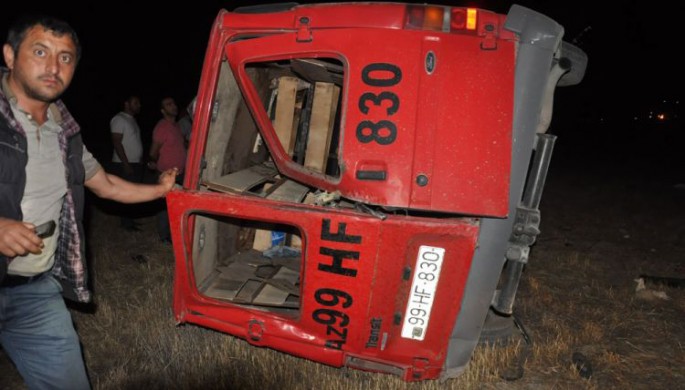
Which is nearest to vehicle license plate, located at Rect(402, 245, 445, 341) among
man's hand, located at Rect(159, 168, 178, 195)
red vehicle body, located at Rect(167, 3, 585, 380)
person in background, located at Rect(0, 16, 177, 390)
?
red vehicle body, located at Rect(167, 3, 585, 380)

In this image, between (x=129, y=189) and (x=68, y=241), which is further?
(x=129, y=189)

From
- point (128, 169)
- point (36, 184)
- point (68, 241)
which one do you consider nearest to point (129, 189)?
point (68, 241)

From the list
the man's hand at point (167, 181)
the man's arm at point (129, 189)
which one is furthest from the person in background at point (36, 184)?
the man's hand at point (167, 181)

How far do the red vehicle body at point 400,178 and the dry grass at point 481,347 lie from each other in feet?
1.34

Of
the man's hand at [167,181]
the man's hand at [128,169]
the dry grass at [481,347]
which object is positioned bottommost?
the dry grass at [481,347]

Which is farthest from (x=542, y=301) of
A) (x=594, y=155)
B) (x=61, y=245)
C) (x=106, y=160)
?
(x=594, y=155)

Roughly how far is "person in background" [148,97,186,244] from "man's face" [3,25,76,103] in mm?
3571

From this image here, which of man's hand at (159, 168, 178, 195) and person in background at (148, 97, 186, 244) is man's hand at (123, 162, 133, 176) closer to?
person in background at (148, 97, 186, 244)

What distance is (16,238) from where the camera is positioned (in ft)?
6.04

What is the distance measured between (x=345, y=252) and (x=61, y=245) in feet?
4.52

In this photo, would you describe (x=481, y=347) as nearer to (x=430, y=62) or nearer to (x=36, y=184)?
(x=430, y=62)

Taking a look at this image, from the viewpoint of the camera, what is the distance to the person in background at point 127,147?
19.5ft

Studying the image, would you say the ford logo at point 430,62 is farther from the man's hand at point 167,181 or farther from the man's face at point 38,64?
the man's face at point 38,64

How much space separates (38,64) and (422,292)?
6.74ft
